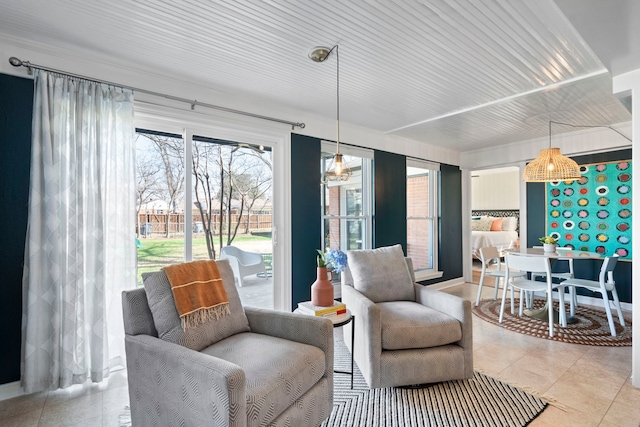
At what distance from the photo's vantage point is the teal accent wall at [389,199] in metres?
4.37

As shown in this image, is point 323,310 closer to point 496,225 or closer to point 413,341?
point 413,341

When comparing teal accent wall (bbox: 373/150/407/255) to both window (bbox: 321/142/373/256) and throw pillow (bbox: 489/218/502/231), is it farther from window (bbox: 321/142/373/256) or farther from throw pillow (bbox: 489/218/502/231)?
throw pillow (bbox: 489/218/502/231)

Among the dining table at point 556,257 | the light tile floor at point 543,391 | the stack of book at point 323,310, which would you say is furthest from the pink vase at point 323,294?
the dining table at point 556,257

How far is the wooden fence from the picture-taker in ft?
9.08

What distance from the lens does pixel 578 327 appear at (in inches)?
136

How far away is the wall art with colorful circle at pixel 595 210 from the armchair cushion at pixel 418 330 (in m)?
3.40

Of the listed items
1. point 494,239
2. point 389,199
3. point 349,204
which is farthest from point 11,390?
point 494,239

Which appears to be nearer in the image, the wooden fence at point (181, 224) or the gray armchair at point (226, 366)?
the gray armchair at point (226, 366)

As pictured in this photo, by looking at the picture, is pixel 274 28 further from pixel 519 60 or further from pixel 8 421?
pixel 8 421

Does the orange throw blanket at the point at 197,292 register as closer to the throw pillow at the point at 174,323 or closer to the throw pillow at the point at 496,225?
the throw pillow at the point at 174,323

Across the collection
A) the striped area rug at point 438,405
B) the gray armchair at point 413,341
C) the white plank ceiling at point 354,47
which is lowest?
the striped area rug at point 438,405

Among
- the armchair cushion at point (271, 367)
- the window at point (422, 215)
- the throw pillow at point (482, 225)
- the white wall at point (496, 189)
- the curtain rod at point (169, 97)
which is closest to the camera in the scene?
the armchair cushion at point (271, 367)

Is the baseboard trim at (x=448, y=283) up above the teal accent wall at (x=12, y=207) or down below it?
below

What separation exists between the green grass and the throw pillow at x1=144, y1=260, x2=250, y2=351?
105cm
